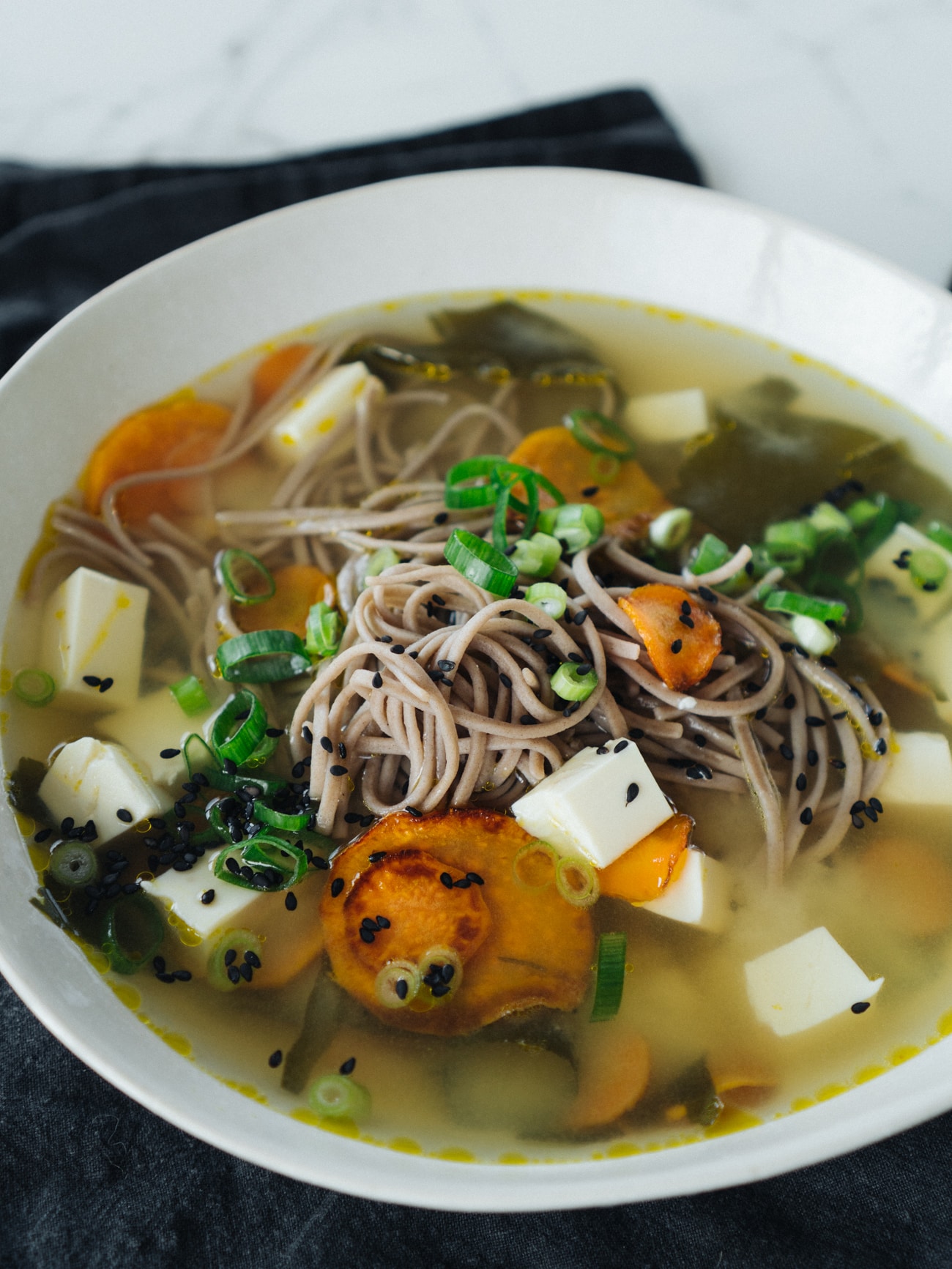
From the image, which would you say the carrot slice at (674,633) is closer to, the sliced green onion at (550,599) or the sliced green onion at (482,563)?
the sliced green onion at (550,599)

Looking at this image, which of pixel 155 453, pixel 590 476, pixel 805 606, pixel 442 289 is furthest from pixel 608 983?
pixel 442 289

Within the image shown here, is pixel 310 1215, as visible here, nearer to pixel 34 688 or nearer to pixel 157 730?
pixel 157 730

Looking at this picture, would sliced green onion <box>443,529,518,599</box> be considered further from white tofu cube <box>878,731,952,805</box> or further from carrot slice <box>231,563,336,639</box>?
white tofu cube <box>878,731,952,805</box>

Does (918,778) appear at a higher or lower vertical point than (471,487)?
lower

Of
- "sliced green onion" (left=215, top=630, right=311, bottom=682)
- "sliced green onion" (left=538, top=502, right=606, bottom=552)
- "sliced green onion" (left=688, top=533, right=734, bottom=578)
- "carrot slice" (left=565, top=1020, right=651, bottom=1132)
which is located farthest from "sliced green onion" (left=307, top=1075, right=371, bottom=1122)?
"sliced green onion" (left=688, top=533, right=734, bottom=578)

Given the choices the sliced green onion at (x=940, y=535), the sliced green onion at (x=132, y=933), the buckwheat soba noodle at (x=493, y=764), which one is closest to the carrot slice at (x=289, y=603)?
the buckwheat soba noodle at (x=493, y=764)
